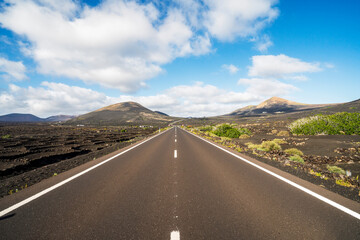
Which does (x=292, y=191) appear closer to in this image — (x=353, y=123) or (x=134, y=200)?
(x=134, y=200)

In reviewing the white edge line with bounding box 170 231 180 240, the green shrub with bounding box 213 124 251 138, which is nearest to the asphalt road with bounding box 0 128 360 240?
the white edge line with bounding box 170 231 180 240

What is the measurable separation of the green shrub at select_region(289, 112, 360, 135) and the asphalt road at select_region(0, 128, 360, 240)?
18.6 meters

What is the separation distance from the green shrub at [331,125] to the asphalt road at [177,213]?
18624mm

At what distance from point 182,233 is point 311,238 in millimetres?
1994

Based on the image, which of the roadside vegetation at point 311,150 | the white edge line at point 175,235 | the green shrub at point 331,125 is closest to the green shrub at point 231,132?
the roadside vegetation at point 311,150

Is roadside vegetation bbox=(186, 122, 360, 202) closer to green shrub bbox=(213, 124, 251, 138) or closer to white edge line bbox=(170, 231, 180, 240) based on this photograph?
green shrub bbox=(213, 124, 251, 138)

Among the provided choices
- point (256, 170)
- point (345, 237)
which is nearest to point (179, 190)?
point (345, 237)

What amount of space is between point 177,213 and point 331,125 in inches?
898

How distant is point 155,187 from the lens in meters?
4.47

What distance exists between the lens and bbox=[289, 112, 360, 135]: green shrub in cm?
1646

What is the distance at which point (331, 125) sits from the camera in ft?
59.0

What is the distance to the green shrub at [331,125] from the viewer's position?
16.5 metres

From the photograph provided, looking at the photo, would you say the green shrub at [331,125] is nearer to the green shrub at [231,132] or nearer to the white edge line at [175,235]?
the green shrub at [231,132]

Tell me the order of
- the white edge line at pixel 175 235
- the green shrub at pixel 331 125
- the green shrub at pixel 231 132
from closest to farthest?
the white edge line at pixel 175 235 < the green shrub at pixel 331 125 < the green shrub at pixel 231 132
